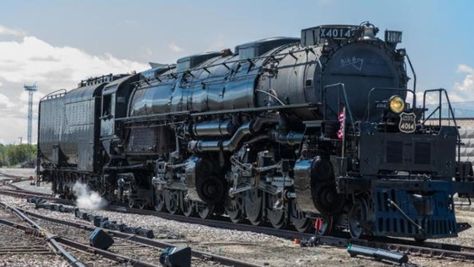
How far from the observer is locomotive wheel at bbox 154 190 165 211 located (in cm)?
2123

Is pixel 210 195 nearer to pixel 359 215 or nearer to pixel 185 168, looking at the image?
pixel 185 168

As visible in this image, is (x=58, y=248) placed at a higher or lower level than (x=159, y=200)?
lower

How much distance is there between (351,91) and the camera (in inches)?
580

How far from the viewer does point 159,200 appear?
21500mm

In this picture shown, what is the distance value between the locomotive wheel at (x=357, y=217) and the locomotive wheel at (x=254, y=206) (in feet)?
9.52

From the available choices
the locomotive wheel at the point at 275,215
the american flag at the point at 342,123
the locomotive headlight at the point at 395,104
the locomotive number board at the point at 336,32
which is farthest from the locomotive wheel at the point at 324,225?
the locomotive number board at the point at 336,32

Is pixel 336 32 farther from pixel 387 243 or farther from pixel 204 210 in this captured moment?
pixel 204 210

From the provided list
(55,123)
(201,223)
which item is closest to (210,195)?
(201,223)

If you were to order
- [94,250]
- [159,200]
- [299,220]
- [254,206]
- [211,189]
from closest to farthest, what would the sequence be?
[94,250], [299,220], [254,206], [211,189], [159,200]

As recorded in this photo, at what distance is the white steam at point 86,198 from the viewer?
24.8 metres

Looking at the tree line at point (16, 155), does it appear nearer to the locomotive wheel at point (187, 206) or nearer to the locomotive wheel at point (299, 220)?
the locomotive wheel at point (187, 206)

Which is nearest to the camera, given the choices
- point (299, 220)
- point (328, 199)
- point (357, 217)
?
point (357, 217)

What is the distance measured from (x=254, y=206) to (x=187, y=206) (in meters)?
3.65

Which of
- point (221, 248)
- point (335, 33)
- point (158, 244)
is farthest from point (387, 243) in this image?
point (335, 33)
